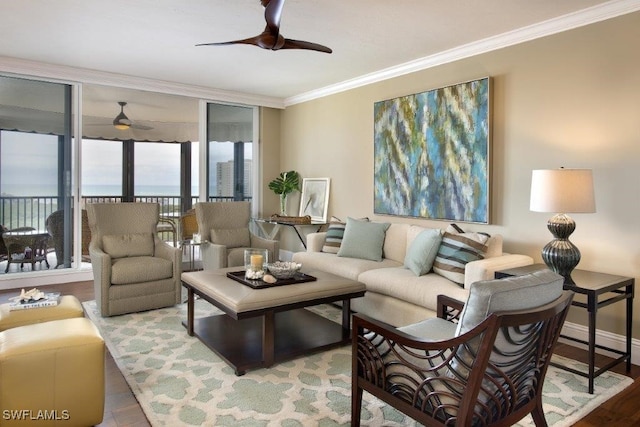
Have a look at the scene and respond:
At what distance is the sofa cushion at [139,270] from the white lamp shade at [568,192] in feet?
11.1

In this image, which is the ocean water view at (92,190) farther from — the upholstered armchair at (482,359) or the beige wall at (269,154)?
the upholstered armchair at (482,359)

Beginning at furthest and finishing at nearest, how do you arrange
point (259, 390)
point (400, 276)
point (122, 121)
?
point (122, 121) → point (400, 276) → point (259, 390)

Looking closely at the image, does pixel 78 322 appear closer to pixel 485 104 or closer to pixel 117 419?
pixel 117 419

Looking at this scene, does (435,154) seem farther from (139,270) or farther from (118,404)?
(118,404)

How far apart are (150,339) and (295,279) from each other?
127cm

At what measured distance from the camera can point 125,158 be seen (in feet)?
20.3

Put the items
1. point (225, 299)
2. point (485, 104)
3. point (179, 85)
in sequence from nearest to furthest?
point (225, 299) → point (485, 104) → point (179, 85)

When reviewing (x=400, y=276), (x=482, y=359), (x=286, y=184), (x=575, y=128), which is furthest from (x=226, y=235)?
(x=482, y=359)

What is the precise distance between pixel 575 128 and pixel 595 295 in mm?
1440

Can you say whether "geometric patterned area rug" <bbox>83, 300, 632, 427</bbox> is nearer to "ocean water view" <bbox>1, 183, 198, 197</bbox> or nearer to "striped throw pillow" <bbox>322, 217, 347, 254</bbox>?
"striped throw pillow" <bbox>322, 217, 347, 254</bbox>

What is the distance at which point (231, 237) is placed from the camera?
5219 millimetres

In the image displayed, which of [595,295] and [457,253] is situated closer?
[595,295]

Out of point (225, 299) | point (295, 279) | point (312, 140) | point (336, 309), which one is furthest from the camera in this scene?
point (312, 140)

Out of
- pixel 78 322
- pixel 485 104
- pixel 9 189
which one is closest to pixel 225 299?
pixel 78 322
